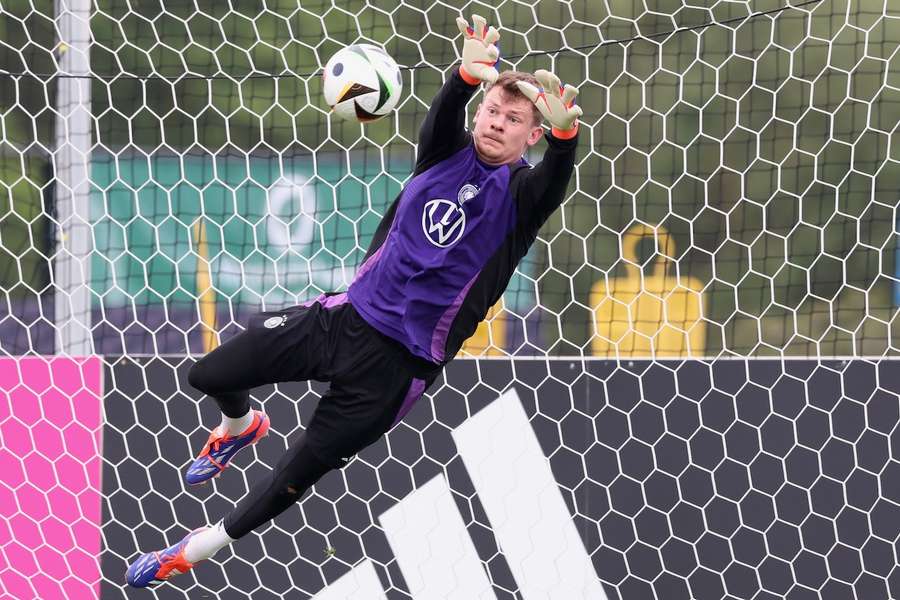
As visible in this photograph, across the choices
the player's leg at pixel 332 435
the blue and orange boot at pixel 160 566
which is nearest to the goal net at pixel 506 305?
the blue and orange boot at pixel 160 566

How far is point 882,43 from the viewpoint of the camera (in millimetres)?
4953

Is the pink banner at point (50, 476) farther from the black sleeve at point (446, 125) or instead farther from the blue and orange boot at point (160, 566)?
the black sleeve at point (446, 125)

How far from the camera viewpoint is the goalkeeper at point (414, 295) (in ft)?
11.7

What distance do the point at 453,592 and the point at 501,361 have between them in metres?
0.87

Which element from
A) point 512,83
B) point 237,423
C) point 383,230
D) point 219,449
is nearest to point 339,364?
point 383,230

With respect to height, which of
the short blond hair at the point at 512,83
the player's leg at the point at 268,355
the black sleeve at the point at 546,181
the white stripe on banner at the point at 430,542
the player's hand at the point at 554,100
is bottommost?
the white stripe on banner at the point at 430,542

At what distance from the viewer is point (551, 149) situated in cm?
339

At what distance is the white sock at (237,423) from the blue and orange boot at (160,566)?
0.32 meters

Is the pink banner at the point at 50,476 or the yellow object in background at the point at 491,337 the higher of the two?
the yellow object in background at the point at 491,337

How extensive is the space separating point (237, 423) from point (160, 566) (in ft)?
1.63

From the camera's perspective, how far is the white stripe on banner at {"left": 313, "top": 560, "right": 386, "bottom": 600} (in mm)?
4867

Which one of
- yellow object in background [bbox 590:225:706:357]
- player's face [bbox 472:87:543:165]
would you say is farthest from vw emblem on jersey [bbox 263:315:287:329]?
yellow object in background [bbox 590:225:706:357]

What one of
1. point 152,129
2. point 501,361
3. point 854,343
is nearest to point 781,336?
point 854,343

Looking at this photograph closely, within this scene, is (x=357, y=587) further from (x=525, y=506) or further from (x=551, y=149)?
(x=551, y=149)
